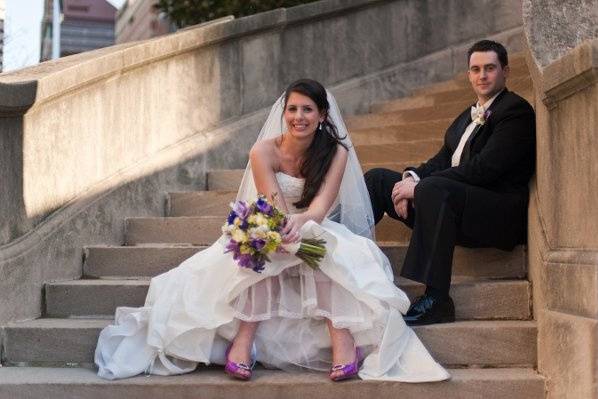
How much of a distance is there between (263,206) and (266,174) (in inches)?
26.2

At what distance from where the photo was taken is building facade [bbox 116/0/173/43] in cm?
1331

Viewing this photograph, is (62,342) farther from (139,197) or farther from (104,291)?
(139,197)

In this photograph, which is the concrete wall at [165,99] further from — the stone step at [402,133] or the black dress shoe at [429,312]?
the black dress shoe at [429,312]

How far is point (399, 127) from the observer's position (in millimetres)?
7379

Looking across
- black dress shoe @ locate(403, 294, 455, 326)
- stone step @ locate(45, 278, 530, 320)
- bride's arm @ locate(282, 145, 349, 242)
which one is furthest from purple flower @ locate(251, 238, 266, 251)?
stone step @ locate(45, 278, 530, 320)

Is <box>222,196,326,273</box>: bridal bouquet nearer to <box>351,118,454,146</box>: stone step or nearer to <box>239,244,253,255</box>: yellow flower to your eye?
<box>239,244,253,255</box>: yellow flower

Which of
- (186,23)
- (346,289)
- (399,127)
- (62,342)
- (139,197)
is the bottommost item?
(62,342)

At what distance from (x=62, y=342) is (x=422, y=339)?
1.84 metres

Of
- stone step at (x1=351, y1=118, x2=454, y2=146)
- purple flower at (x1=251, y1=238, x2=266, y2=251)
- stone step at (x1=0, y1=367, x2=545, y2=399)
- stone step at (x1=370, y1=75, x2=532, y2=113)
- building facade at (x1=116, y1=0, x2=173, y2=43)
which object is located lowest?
stone step at (x1=0, y1=367, x2=545, y2=399)

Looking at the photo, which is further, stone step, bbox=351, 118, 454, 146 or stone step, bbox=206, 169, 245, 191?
stone step, bbox=351, 118, 454, 146

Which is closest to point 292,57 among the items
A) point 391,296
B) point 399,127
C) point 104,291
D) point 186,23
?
point 399,127

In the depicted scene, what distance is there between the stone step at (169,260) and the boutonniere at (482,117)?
2.32 feet

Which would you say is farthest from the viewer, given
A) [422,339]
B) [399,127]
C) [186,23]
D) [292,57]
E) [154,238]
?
[186,23]

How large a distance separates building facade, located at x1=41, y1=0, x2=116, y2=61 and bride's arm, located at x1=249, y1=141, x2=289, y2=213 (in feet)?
66.3
